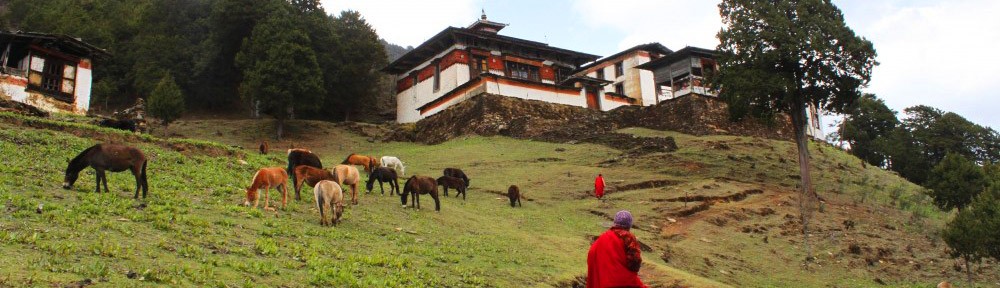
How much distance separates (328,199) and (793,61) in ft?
94.5

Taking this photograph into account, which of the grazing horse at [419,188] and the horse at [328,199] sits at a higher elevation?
the grazing horse at [419,188]

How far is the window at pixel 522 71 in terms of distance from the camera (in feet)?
223

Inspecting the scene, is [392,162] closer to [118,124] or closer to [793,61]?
[118,124]

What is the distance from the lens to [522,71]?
6875cm

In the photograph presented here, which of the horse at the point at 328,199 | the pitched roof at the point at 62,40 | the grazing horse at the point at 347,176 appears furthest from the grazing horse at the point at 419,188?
the pitched roof at the point at 62,40

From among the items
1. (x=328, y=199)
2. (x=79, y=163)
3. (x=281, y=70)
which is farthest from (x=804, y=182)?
(x=281, y=70)

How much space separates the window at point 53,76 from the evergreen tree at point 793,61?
38881 millimetres

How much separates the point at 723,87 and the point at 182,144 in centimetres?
2805

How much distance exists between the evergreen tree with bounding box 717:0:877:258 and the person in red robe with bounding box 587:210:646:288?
3011cm

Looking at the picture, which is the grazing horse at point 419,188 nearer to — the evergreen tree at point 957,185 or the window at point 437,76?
the evergreen tree at point 957,185

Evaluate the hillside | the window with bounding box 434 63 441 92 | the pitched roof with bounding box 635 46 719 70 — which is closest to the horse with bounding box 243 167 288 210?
the hillside

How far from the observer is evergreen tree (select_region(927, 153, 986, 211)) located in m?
36.2

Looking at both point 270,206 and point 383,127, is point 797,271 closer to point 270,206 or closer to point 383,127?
point 270,206

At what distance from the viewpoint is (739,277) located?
2261 centimetres
